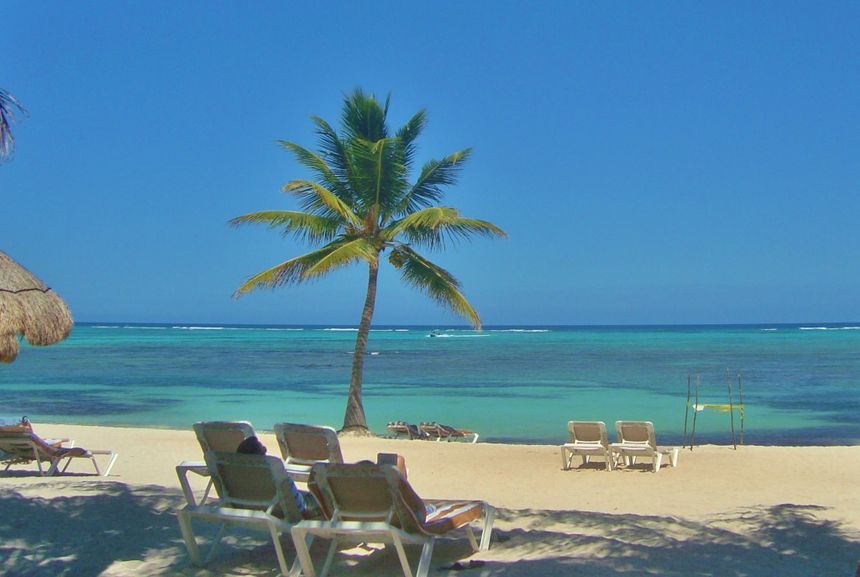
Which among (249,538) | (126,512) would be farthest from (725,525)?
(126,512)

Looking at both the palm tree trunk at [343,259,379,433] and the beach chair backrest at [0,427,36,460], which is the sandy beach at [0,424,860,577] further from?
the palm tree trunk at [343,259,379,433]

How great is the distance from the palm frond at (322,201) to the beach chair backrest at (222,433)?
8668mm

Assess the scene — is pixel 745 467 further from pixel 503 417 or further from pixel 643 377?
pixel 643 377

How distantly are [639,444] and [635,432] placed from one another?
0.20 metres

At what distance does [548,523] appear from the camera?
270 inches

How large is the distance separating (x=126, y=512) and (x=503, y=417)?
15264 millimetres

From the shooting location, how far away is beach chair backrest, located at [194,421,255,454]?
21.5 ft

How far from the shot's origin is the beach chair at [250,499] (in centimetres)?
509

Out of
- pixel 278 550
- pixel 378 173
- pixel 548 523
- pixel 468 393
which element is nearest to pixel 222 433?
pixel 278 550

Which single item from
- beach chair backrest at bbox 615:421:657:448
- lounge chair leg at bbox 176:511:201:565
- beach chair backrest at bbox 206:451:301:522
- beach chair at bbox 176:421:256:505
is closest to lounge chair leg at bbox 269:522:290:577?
beach chair backrest at bbox 206:451:301:522

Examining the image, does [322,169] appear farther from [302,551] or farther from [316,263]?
[302,551]

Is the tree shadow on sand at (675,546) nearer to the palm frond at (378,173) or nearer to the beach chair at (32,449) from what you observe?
the beach chair at (32,449)

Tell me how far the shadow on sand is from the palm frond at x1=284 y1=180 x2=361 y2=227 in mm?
8407

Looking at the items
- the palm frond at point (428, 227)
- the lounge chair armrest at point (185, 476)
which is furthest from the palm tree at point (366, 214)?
the lounge chair armrest at point (185, 476)
